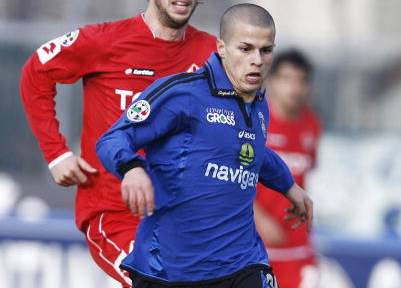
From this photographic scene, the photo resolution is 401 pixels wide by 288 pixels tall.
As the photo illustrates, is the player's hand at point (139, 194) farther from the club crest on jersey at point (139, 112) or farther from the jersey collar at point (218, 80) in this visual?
the jersey collar at point (218, 80)

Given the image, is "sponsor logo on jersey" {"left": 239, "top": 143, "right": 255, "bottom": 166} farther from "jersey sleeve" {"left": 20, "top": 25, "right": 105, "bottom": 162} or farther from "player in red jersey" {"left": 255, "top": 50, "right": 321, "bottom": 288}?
"player in red jersey" {"left": 255, "top": 50, "right": 321, "bottom": 288}

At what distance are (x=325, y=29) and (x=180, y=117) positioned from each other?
8087 mm

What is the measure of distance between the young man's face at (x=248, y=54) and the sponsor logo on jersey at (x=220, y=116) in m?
0.13

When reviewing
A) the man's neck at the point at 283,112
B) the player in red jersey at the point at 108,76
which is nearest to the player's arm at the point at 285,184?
the player in red jersey at the point at 108,76

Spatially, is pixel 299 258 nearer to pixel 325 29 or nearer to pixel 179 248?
pixel 179 248

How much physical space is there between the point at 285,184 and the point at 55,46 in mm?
1335

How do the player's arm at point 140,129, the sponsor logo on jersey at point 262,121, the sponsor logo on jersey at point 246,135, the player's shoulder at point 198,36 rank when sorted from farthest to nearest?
1. the player's shoulder at point 198,36
2. the sponsor logo on jersey at point 262,121
3. the sponsor logo on jersey at point 246,135
4. the player's arm at point 140,129

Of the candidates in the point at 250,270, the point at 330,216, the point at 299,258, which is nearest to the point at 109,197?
the point at 250,270

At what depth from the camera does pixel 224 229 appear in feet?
18.2

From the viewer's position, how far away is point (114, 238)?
20.5 feet

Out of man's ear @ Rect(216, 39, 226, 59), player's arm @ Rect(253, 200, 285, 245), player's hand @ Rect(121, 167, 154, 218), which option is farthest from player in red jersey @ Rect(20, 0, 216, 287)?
player's arm @ Rect(253, 200, 285, 245)

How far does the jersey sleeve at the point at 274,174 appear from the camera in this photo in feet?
19.7

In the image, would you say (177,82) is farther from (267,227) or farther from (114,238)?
(267,227)

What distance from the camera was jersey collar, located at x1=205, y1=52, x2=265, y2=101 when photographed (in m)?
5.51
